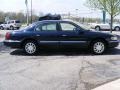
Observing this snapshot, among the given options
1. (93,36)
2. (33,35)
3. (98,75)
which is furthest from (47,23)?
(98,75)

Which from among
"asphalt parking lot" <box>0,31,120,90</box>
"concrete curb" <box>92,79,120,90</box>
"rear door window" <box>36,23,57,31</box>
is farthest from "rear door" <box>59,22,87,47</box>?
"concrete curb" <box>92,79,120,90</box>

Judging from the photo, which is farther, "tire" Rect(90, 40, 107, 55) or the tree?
the tree

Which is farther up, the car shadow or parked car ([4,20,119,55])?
parked car ([4,20,119,55])

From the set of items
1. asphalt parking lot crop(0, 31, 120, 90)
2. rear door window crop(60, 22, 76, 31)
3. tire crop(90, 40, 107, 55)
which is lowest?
asphalt parking lot crop(0, 31, 120, 90)

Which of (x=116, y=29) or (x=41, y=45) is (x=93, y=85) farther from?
(x=116, y=29)

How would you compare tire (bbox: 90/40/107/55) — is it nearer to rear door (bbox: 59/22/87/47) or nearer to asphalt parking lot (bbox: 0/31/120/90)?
asphalt parking lot (bbox: 0/31/120/90)

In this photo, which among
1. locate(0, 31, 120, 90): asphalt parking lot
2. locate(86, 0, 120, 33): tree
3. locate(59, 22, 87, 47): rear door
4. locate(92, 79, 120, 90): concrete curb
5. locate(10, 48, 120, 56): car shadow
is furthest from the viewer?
locate(86, 0, 120, 33): tree

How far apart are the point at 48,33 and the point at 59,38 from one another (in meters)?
→ 0.51

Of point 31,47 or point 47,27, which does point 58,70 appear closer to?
point 31,47

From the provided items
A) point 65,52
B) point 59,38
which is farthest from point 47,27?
point 65,52

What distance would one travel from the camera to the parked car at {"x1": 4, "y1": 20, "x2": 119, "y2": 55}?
13.4m

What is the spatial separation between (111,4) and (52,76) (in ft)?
55.3

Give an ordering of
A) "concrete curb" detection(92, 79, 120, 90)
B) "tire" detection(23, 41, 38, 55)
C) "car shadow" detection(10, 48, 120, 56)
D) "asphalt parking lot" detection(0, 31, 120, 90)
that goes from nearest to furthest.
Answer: "concrete curb" detection(92, 79, 120, 90)
"asphalt parking lot" detection(0, 31, 120, 90)
"tire" detection(23, 41, 38, 55)
"car shadow" detection(10, 48, 120, 56)

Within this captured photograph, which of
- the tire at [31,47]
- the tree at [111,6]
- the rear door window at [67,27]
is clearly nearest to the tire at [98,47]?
the rear door window at [67,27]
